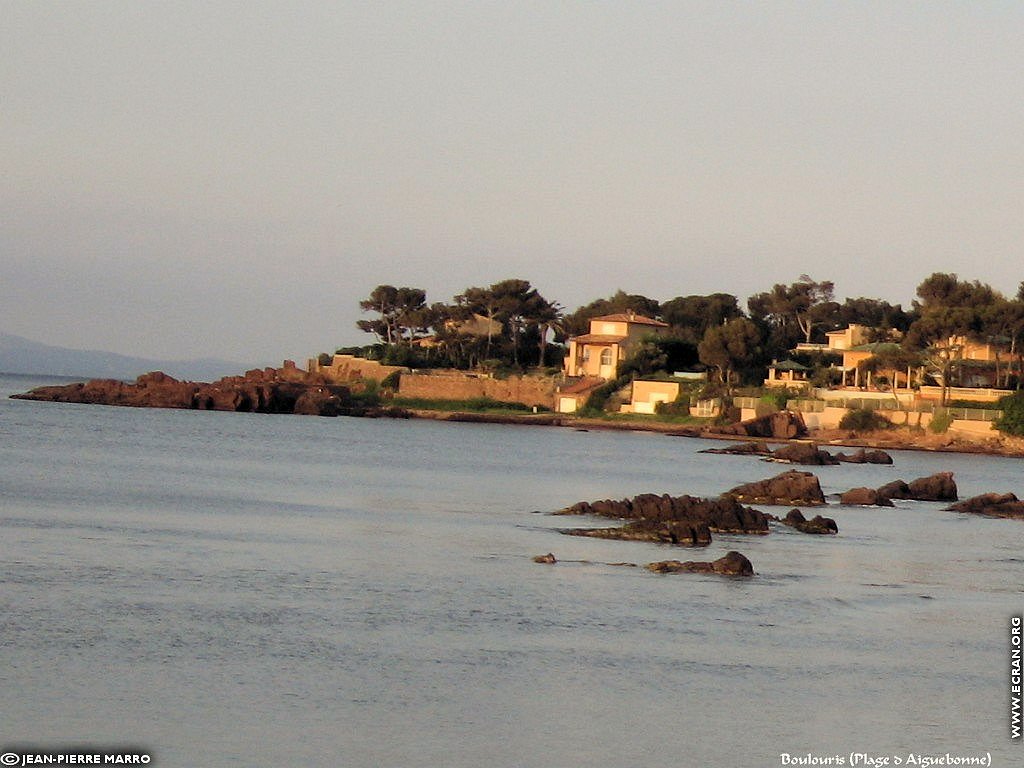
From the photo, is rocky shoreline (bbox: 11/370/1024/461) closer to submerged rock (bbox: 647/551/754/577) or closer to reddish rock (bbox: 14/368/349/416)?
reddish rock (bbox: 14/368/349/416)

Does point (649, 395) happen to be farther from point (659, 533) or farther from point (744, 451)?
point (659, 533)

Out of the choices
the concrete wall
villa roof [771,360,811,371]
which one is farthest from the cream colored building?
villa roof [771,360,811,371]

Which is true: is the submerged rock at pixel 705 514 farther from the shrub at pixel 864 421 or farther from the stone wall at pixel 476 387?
the stone wall at pixel 476 387

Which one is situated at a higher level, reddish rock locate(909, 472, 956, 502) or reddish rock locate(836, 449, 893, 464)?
reddish rock locate(836, 449, 893, 464)

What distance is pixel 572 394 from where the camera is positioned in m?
90.4

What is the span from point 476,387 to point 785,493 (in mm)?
55064

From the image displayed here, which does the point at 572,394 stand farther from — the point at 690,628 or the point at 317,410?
the point at 690,628

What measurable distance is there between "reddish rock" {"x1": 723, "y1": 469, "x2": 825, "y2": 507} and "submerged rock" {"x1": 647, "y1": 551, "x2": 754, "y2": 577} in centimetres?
1467

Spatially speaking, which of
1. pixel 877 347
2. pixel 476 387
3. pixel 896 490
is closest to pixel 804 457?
pixel 896 490

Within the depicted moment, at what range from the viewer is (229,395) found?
90312 mm

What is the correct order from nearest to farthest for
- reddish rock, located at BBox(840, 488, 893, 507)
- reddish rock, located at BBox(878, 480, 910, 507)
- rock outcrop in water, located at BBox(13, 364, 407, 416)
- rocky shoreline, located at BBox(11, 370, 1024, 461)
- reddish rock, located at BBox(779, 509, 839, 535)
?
1. reddish rock, located at BBox(779, 509, 839, 535)
2. reddish rock, located at BBox(840, 488, 893, 507)
3. reddish rock, located at BBox(878, 480, 910, 507)
4. rocky shoreline, located at BBox(11, 370, 1024, 461)
5. rock outcrop in water, located at BBox(13, 364, 407, 416)

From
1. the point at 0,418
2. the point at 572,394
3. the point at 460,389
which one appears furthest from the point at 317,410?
the point at 0,418

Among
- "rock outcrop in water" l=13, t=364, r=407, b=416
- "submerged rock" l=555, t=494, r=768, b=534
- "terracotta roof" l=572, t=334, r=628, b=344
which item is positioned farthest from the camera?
"rock outcrop in water" l=13, t=364, r=407, b=416

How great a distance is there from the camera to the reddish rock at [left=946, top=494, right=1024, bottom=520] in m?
36.8
